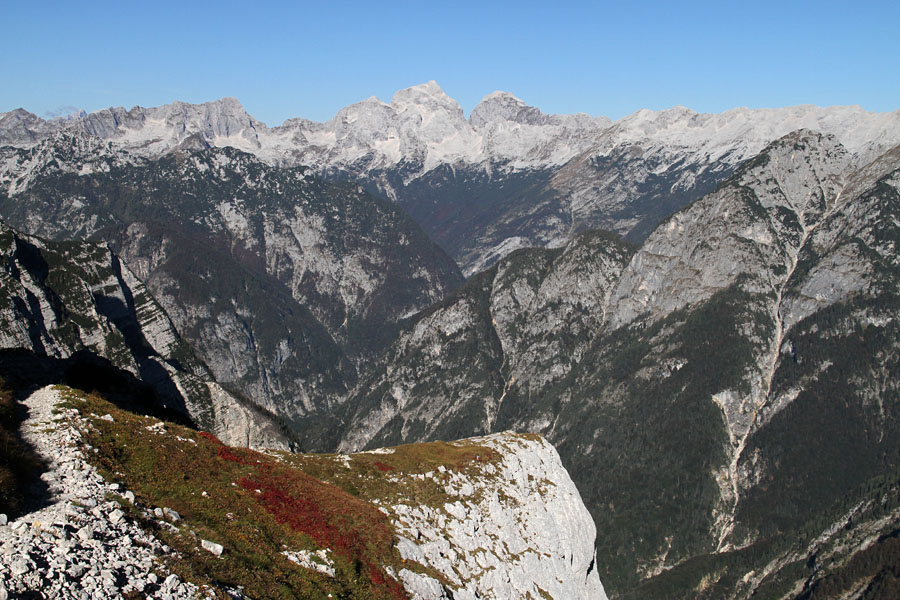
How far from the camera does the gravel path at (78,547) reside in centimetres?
2898

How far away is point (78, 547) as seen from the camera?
31984 mm

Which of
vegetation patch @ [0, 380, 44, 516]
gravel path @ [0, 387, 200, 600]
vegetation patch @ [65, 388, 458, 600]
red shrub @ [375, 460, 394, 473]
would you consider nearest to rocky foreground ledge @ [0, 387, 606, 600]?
gravel path @ [0, 387, 200, 600]

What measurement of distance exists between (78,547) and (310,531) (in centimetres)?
1966

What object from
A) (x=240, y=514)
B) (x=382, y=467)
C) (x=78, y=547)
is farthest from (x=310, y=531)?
(x=382, y=467)

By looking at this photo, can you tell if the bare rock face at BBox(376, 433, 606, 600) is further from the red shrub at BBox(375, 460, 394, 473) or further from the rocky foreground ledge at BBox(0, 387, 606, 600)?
the red shrub at BBox(375, 460, 394, 473)

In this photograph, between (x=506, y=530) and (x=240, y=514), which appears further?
(x=506, y=530)

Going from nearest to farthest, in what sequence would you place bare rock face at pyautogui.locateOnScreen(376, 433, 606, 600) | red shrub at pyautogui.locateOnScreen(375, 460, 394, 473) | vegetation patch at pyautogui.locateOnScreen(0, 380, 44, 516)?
vegetation patch at pyautogui.locateOnScreen(0, 380, 44, 516) → bare rock face at pyautogui.locateOnScreen(376, 433, 606, 600) → red shrub at pyautogui.locateOnScreen(375, 460, 394, 473)

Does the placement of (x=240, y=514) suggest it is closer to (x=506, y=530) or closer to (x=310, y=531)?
(x=310, y=531)

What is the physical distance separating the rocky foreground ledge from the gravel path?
69 mm

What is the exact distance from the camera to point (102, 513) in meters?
35.8

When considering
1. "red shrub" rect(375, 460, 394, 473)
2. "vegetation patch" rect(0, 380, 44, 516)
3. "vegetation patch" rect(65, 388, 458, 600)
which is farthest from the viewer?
"red shrub" rect(375, 460, 394, 473)

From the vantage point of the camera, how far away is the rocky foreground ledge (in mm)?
31609

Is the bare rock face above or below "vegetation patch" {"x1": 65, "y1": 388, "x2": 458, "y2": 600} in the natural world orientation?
below

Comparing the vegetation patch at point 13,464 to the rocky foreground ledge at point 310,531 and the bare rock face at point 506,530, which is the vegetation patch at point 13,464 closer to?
the rocky foreground ledge at point 310,531
